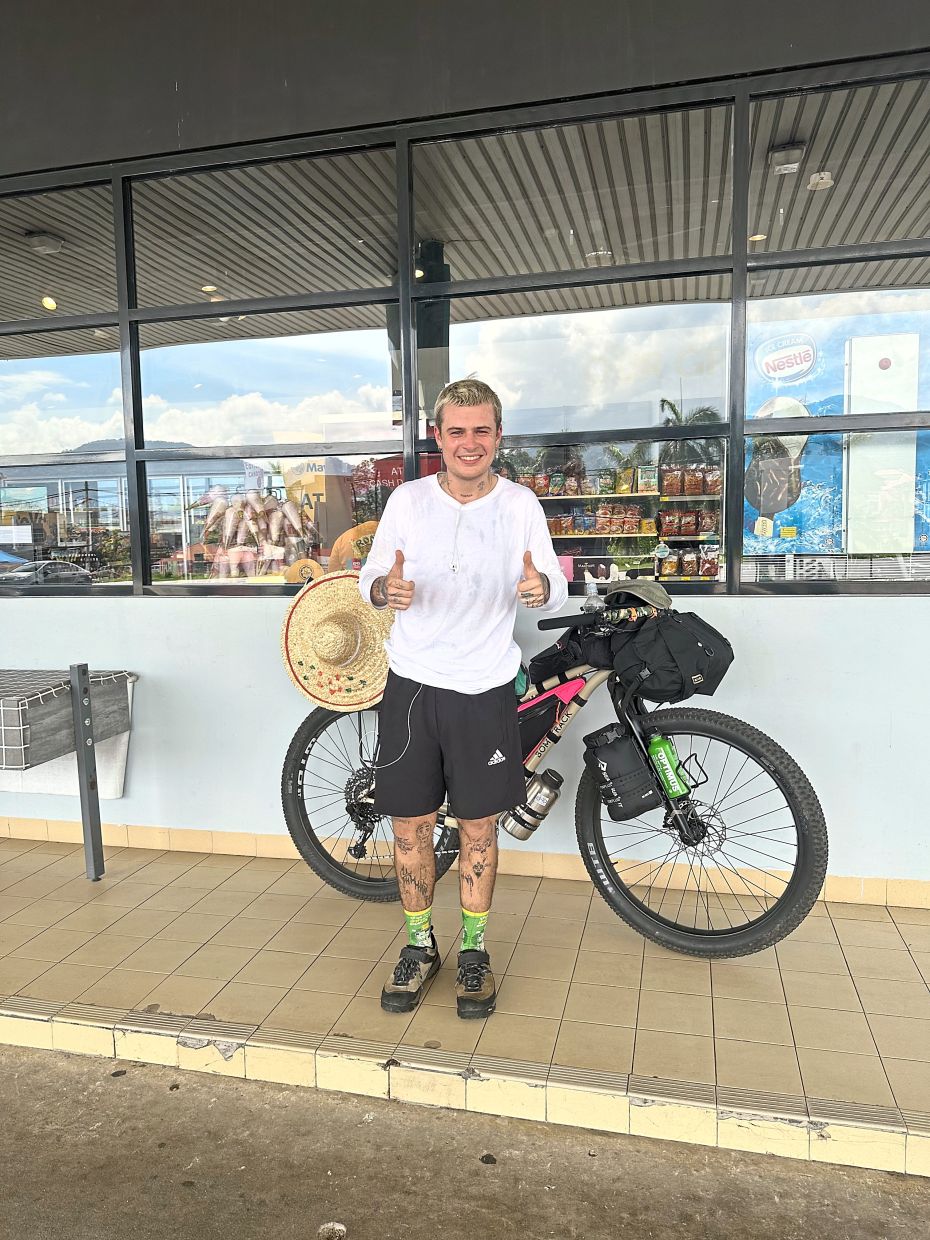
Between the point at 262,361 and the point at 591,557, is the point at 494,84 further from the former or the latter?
the point at 591,557

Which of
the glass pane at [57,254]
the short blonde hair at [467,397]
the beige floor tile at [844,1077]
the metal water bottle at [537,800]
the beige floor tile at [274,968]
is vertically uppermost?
the glass pane at [57,254]

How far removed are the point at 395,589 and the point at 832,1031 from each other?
70.2 inches

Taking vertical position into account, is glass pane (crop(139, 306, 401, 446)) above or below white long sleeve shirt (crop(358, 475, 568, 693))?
above

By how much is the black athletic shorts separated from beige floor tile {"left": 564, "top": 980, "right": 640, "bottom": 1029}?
2.05 feet

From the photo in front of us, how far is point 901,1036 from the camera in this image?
8.43ft

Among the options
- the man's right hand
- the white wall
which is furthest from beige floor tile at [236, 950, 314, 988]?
the man's right hand

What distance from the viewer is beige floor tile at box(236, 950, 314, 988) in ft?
9.64

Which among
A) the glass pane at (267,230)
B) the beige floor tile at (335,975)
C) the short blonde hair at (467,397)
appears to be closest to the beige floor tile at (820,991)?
the beige floor tile at (335,975)

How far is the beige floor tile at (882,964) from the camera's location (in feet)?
9.55

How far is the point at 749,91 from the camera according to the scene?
3367 mm

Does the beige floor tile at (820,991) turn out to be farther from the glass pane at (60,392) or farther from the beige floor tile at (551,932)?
the glass pane at (60,392)

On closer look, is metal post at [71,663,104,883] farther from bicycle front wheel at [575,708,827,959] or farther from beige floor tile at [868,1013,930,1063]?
beige floor tile at [868,1013,930,1063]

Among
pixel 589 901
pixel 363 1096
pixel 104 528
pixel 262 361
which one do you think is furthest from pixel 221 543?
pixel 363 1096

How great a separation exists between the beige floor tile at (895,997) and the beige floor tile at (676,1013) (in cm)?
50
